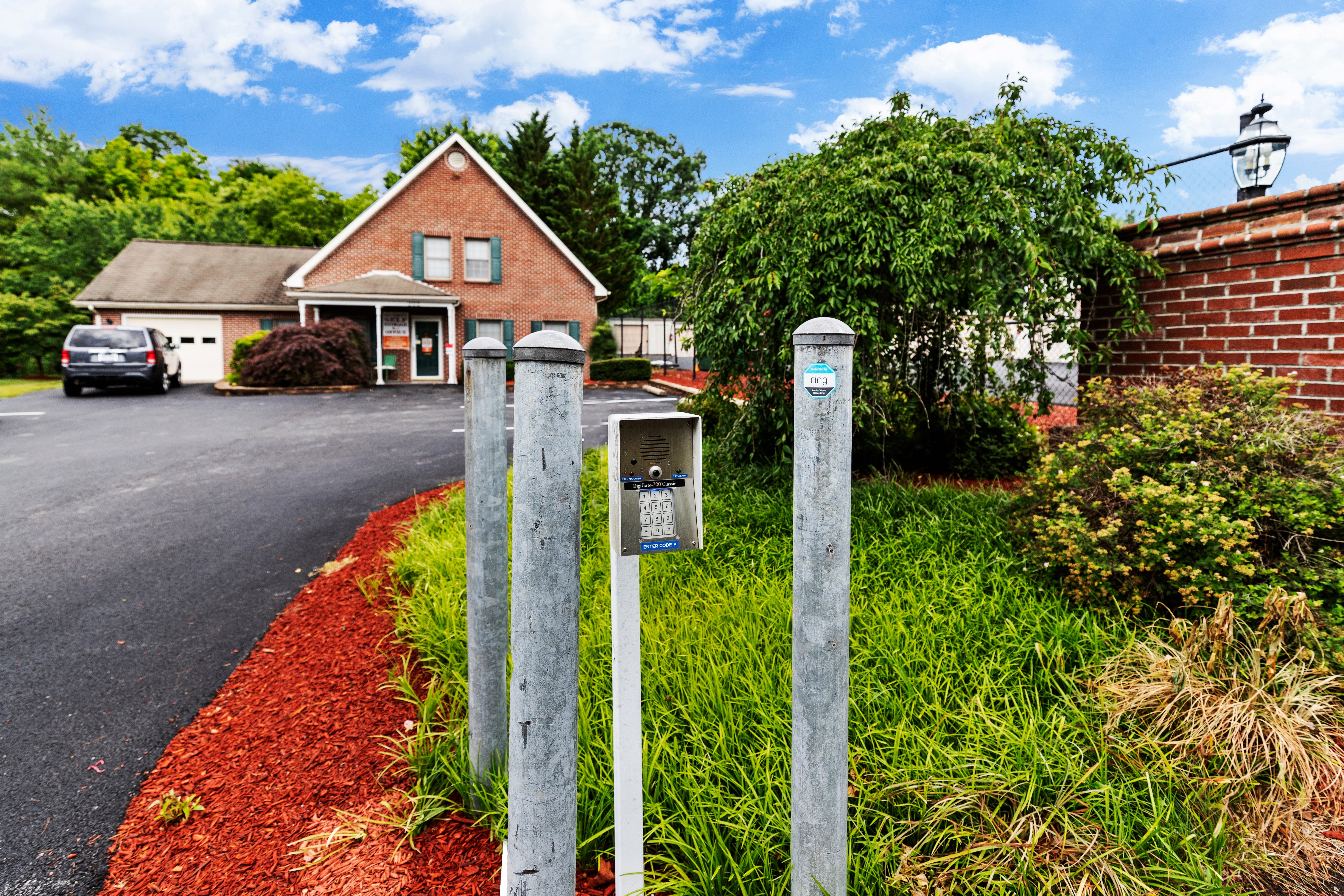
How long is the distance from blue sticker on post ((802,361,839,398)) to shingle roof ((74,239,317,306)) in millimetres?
27179

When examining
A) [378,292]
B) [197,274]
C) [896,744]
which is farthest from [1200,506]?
[197,274]

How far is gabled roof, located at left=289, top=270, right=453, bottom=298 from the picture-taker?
2159 cm

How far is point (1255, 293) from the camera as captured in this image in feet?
15.4

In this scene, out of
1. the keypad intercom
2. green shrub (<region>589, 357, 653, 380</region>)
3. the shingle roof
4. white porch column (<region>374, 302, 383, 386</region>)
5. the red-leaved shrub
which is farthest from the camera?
the shingle roof

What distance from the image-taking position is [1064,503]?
3502 mm

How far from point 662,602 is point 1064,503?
2023mm

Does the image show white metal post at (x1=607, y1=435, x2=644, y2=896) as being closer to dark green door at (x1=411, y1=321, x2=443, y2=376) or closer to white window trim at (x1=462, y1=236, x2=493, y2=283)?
dark green door at (x1=411, y1=321, x2=443, y2=376)

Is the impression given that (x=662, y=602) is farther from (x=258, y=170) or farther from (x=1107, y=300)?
(x=258, y=170)

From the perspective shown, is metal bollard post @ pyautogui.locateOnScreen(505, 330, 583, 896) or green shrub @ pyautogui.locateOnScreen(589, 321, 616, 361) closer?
metal bollard post @ pyautogui.locateOnScreen(505, 330, 583, 896)

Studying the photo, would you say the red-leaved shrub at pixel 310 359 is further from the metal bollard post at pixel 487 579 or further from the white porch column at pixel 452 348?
the metal bollard post at pixel 487 579

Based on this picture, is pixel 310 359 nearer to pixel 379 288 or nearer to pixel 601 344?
pixel 379 288

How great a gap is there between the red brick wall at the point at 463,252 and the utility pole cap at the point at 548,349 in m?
22.0

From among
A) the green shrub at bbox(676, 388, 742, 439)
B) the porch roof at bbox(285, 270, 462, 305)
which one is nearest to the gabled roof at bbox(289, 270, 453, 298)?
the porch roof at bbox(285, 270, 462, 305)

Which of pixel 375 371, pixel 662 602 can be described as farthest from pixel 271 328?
pixel 662 602
